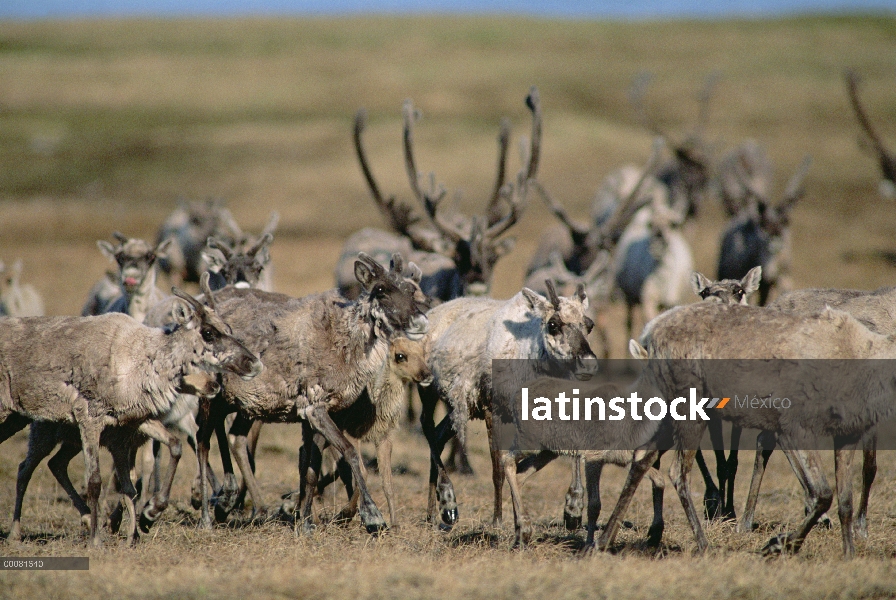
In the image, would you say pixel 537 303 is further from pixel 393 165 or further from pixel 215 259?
pixel 393 165

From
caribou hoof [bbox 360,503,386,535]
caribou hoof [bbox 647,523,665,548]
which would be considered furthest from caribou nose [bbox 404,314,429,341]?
caribou hoof [bbox 647,523,665,548]

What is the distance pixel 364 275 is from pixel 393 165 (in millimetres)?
30799

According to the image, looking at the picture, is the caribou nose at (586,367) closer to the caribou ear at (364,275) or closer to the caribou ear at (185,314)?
the caribou ear at (364,275)

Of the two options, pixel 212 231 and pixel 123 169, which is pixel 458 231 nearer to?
pixel 212 231

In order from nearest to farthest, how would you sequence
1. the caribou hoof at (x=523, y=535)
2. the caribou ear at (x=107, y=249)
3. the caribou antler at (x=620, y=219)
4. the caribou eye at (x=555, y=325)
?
the caribou hoof at (x=523, y=535) < the caribou eye at (x=555, y=325) < the caribou ear at (x=107, y=249) < the caribou antler at (x=620, y=219)

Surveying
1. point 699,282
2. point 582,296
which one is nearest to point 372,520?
point 582,296

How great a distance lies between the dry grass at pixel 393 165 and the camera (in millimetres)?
6766

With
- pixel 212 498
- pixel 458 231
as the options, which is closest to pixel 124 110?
pixel 458 231

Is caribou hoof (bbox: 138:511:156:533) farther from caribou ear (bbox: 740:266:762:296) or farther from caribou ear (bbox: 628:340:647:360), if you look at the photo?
caribou ear (bbox: 740:266:762:296)

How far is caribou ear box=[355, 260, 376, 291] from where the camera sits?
838cm

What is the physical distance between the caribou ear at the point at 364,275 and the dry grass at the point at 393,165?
204 centimetres

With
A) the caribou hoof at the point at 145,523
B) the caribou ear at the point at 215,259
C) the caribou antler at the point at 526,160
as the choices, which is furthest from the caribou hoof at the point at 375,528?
the caribou antler at the point at 526,160

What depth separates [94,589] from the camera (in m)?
6.30

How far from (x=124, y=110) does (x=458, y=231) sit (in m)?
41.4
